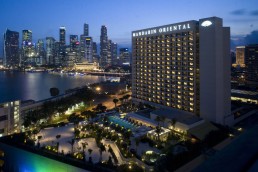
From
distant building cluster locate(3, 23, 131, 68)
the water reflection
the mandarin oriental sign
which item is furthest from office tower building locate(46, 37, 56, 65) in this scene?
the mandarin oriental sign

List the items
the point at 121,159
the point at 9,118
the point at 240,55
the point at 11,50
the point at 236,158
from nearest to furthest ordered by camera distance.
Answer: the point at 236,158 → the point at 121,159 → the point at 9,118 → the point at 240,55 → the point at 11,50

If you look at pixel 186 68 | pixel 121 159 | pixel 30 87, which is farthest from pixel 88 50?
pixel 121 159

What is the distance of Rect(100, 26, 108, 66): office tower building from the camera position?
10169 cm

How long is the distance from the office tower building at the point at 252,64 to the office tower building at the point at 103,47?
66.4 meters

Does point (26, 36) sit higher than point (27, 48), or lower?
higher

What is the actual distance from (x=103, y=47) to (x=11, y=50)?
116ft

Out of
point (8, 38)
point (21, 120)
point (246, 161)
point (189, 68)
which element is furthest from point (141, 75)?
point (8, 38)

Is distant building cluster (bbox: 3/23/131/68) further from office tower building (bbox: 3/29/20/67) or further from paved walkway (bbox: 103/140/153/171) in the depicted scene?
paved walkway (bbox: 103/140/153/171)

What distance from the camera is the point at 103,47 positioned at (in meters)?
105

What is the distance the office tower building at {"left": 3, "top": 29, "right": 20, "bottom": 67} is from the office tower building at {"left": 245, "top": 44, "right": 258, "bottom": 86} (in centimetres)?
8080

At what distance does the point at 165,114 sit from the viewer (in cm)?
1460

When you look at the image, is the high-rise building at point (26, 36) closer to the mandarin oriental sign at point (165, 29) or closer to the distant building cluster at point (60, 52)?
the distant building cluster at point (60, 52)

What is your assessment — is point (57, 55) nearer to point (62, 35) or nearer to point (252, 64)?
point (62, 35)

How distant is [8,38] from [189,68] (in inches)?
3851
